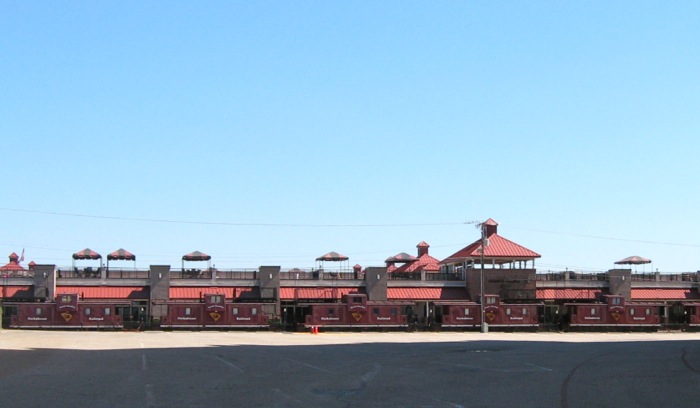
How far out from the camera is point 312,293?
80.8 meters

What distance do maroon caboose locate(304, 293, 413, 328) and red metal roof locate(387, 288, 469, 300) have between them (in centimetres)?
730

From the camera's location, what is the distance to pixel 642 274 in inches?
3627

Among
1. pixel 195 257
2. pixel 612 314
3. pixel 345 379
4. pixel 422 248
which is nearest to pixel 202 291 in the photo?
pixel 195 257

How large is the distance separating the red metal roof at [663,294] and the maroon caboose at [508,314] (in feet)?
57.8

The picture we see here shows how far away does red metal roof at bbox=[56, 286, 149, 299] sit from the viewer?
77312 millimetres

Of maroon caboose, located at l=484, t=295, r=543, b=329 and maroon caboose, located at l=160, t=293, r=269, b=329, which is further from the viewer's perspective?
maroon caboose, located at l=484, t=295, r=543, b=329

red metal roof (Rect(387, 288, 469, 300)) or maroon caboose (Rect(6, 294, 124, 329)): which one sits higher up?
red metal roof (Rect(387, 288, 469, 300))

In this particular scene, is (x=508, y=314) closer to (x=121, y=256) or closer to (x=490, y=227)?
(x=490, y=227)

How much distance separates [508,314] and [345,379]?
55.2 meters

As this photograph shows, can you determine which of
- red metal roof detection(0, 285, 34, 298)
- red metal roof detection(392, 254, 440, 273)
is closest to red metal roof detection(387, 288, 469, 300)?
red metal roof detection(392, 254, 440, 273)

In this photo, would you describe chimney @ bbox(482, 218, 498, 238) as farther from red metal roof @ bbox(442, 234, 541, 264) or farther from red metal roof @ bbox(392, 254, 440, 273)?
red metal roof @ bbox(392, 254, 440, 273)

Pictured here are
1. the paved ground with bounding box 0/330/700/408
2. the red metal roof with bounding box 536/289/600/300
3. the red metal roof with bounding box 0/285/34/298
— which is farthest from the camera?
the red metal roof with bounding box 536/289/600/300

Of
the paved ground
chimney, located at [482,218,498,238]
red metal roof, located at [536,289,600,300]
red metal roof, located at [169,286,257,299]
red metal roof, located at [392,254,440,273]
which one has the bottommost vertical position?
the paved ground

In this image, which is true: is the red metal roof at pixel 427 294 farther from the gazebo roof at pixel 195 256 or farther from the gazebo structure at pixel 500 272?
the gazebo roof at pixel 195 256
